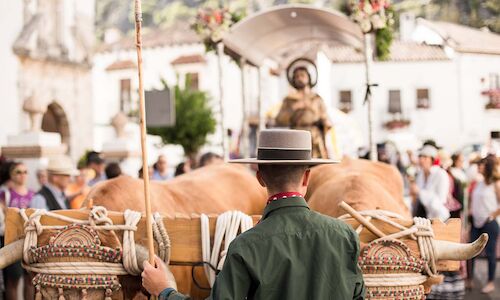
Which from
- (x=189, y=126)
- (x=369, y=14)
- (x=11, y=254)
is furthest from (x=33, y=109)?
(x=189, y=126)

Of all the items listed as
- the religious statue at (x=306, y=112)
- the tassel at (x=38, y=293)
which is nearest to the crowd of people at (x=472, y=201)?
the religious statue at (x=306, y=112)

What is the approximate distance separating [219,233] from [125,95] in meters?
40.9

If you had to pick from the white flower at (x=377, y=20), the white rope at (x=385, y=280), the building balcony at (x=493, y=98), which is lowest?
the white rope at (x=385, y=280)

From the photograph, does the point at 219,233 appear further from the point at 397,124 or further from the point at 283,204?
the point at 397,124

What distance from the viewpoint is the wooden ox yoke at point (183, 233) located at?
150 inches

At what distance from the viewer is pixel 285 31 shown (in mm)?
11648

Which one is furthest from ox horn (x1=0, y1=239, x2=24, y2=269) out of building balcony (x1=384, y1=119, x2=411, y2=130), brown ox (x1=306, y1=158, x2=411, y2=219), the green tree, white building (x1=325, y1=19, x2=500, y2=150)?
building balcony (x1=384, y1=119, x2=411, y2=130)

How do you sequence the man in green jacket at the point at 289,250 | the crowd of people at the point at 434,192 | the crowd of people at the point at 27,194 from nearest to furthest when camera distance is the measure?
the man in green jacket at the point at 289,250 → the crowd of people at the point at 27,194 → the crowd of people at the point at 434,192

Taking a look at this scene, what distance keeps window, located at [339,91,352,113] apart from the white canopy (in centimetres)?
3201

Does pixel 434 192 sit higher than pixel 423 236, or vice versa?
pixel 423 236

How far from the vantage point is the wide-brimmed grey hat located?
2.98 m

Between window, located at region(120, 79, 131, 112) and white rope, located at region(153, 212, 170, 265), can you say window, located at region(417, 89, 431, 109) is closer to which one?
window, located at region(120, 79, 131, 112)

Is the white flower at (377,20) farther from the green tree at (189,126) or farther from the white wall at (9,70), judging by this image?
the green tree at (189,126)

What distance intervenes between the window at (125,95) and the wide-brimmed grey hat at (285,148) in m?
41.4
